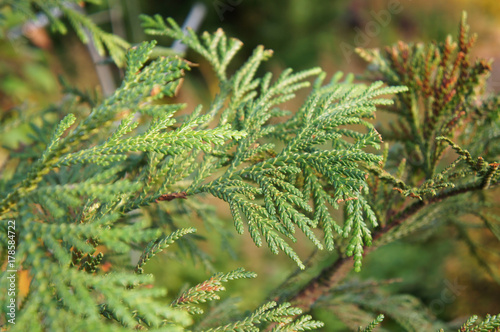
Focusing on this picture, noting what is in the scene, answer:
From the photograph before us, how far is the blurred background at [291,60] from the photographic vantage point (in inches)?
131

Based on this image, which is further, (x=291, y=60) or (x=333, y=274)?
(x=291, y=60)

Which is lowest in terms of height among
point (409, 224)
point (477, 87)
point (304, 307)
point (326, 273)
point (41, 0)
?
point (304, 307)

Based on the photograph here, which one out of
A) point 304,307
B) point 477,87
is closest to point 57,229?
point 304,307

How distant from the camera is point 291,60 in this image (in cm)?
535

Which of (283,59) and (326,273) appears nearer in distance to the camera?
(326,273)

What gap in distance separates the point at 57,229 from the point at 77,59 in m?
5.86

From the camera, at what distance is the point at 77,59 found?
585 cm

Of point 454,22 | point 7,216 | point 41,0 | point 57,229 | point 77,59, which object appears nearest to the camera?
point 57,229

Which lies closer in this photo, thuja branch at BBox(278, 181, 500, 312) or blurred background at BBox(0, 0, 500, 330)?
thuja branch at BBox(278, 181, 500, 312)

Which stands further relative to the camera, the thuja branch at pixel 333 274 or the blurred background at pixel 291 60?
the blurred background at pixel 291 60

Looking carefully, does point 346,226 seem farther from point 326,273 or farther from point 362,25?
point 362,25

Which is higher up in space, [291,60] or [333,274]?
[291,60]

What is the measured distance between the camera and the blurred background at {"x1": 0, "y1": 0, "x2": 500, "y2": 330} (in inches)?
131

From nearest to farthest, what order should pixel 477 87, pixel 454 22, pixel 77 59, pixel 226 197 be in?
pixel 226 197 < pixel 477 87 < pixel 77 59 < pixel 454 22
